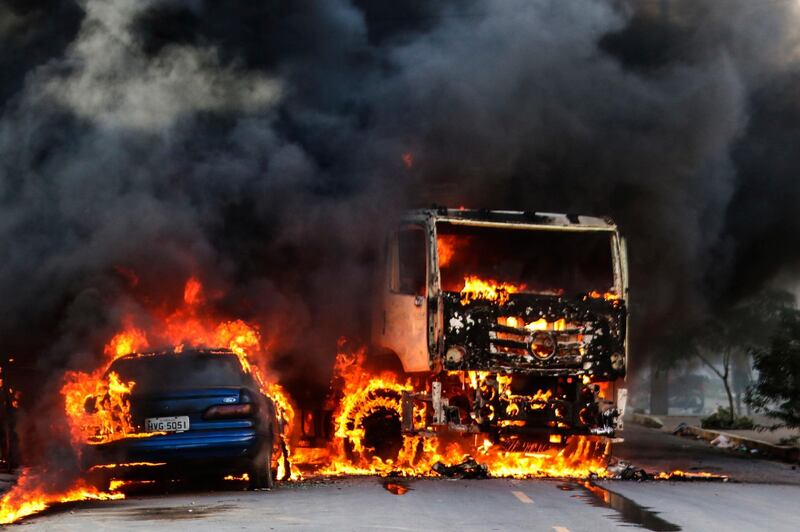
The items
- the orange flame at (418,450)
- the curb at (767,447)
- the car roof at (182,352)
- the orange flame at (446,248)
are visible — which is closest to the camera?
the car roof at (182,352)

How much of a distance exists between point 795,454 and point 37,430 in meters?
12.8

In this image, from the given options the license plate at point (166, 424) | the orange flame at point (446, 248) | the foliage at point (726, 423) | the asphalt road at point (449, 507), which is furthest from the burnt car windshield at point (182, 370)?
the foliage at point (726, 423)

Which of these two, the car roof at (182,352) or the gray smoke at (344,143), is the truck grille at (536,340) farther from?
the car roof at (182,352)

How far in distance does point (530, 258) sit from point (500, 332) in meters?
1.37

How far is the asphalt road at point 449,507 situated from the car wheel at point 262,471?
16 cm

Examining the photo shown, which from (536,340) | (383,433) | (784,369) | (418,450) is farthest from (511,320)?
(784,369)

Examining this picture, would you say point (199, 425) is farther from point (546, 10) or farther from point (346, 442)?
point (546, 10)

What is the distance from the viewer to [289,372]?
18.8 meters

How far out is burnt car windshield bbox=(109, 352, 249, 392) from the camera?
13.0 metres

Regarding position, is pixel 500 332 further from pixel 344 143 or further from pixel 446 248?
pixel 344 143

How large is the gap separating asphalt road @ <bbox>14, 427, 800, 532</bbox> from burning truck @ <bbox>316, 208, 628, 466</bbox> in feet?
3.48

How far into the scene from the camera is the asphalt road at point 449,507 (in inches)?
406

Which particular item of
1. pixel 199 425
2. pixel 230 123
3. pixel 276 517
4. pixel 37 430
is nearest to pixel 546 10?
pixel 230 123

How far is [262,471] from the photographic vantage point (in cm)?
1284
